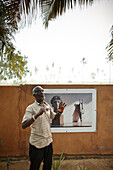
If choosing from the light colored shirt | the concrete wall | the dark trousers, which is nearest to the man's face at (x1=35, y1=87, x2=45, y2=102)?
the light colored shirt

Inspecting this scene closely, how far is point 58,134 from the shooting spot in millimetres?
4609

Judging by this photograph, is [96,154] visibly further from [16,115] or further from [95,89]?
Answer: [16,115]

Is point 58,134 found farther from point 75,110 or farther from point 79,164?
point 79,164

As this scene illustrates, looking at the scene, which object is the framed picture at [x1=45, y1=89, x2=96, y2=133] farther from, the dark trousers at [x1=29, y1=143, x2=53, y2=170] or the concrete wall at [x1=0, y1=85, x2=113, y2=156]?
the dark trousers at [x1=29, y1=143, x2=53, y2=170]

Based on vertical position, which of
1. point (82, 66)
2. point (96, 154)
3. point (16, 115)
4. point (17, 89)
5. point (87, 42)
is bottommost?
point (96, 154)

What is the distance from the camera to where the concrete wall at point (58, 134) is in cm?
453

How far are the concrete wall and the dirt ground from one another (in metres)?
0.25

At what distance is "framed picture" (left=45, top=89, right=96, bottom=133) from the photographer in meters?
4.59

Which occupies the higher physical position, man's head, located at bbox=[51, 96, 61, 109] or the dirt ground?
man's head, located at bbox=[51, 96, 61, 109]

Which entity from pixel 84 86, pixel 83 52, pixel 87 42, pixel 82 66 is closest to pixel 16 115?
pixel 84 86

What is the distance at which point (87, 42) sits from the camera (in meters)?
5.60

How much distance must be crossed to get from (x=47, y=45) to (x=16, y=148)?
9.55ft

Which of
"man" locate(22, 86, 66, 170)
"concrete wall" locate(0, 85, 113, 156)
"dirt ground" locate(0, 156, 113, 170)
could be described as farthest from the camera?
"concrete wall" locate(0, 85, 113, 156)

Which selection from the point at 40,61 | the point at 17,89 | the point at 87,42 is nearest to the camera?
the point at 17,89
